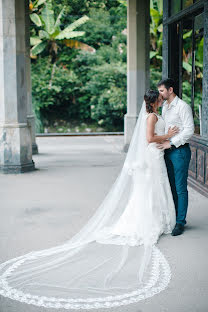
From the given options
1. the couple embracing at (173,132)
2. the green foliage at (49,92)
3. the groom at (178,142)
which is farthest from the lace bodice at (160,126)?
the green foliage at (49,92)

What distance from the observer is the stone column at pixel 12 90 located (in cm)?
1012

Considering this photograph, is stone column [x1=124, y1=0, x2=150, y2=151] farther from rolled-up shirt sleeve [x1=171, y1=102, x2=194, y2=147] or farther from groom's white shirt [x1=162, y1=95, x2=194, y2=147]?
rolled-up shirt sleeve [x1=171, y1=102, x2=194, y2=147]

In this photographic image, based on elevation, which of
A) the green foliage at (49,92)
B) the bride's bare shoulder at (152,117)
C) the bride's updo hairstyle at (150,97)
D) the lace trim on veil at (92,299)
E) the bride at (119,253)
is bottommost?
the lace trim on veil at (92,299)

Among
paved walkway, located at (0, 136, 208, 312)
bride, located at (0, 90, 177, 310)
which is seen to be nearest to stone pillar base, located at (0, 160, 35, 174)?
paved walkway, located at (0, 136, 208, 312)

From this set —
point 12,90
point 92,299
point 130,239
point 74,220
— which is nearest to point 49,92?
point 12,90

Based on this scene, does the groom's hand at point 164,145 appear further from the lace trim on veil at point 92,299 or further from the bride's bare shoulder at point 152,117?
the lace trim on veil at point 92,299

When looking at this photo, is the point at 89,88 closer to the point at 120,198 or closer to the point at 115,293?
the point at 120,198

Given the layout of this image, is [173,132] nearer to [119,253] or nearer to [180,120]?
[180,120]

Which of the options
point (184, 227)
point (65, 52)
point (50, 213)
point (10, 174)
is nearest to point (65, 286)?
point (184, 227)

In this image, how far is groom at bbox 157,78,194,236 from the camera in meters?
5.39

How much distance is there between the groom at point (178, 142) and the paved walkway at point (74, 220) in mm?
382

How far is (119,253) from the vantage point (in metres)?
4.73

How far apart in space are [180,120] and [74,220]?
2.15 m

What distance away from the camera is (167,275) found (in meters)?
4.16
